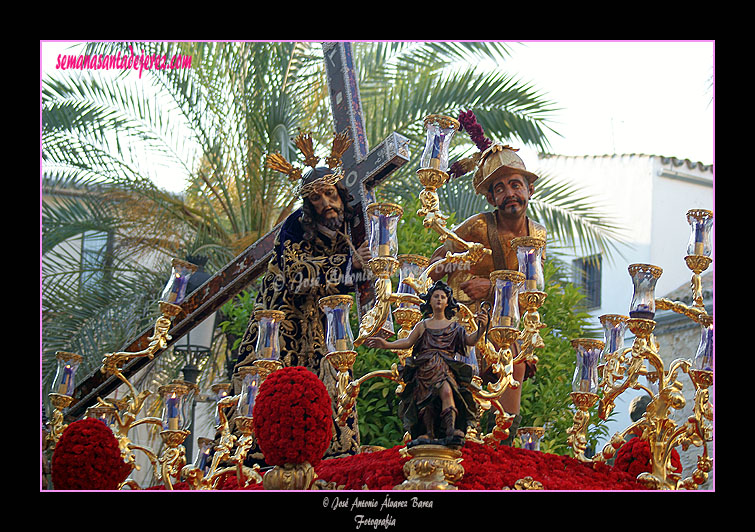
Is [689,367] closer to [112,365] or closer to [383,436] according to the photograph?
[112,365]

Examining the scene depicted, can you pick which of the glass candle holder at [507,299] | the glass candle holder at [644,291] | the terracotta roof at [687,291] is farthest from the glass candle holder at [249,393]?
the terracotta roof at [687,291]

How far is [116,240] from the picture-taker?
14.0 meters

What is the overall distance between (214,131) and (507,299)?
931 cm

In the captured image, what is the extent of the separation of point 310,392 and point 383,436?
432 centimetres

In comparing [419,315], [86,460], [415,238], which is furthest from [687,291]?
[86,460]

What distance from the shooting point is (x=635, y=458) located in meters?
6.27

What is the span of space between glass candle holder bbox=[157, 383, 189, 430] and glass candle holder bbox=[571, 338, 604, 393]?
229 centimetres

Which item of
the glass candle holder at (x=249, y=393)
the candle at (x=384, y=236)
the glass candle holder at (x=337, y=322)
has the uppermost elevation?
the candle at (x=384, y=236)

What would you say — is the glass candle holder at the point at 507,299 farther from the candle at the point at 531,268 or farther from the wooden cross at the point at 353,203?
the wooden cross at the point at 353,203

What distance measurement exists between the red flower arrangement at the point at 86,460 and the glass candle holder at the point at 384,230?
1.87m

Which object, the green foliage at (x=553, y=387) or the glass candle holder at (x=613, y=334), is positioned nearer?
the glass candle holder at (x=613, y=334)

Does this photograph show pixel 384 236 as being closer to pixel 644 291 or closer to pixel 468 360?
pixel 468 360

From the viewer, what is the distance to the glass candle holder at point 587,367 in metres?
6.21
